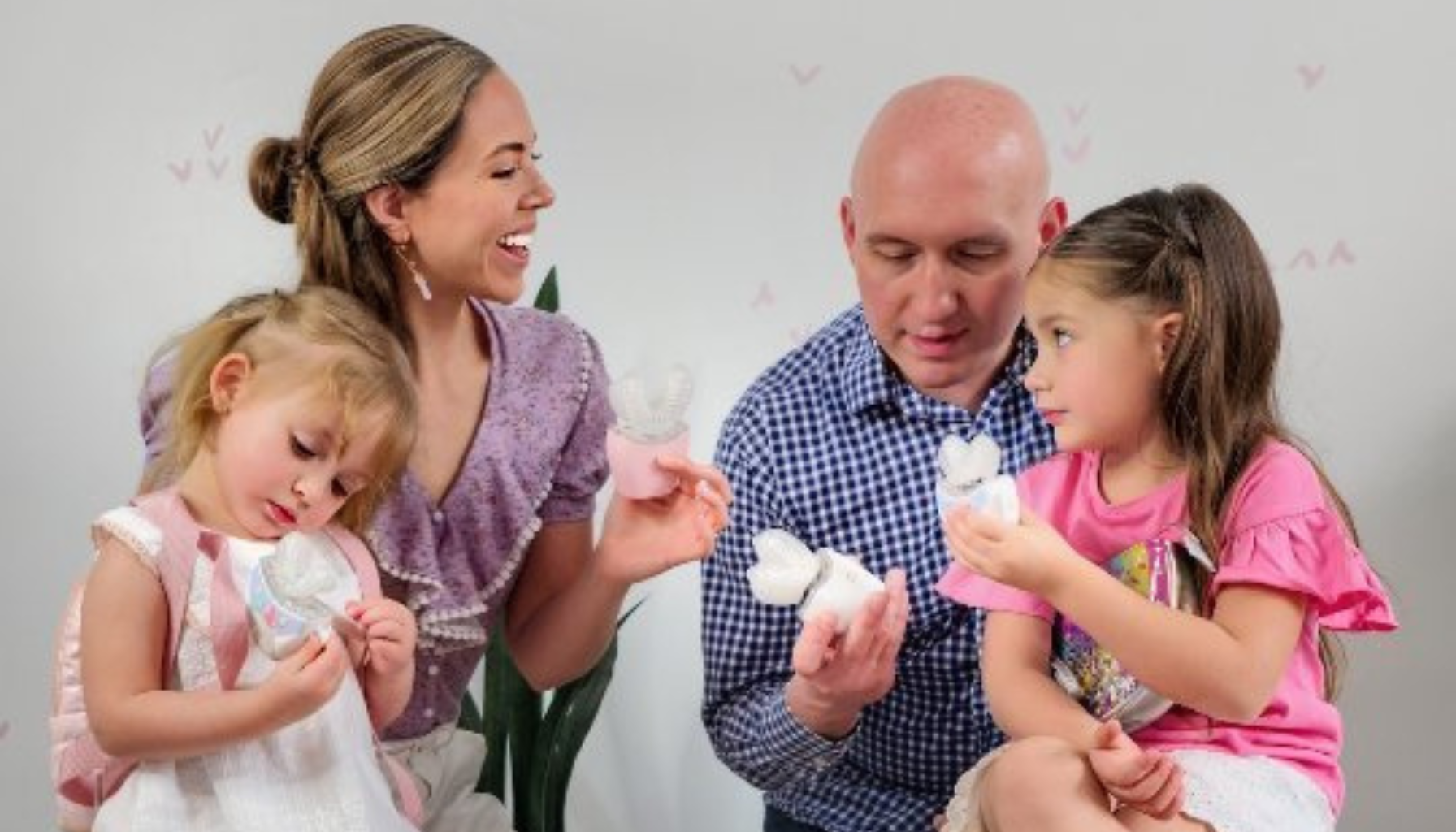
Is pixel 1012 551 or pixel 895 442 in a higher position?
pixel 1012 551

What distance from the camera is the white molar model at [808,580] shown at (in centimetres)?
196

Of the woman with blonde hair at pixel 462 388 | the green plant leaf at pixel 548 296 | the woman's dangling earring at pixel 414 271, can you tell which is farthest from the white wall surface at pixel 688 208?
the woman's dangling earring at pixel 414 271

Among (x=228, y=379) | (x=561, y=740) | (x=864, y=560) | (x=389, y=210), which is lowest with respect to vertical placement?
(x=561, y=740)

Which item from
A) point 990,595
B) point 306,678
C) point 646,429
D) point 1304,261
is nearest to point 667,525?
point 646,429

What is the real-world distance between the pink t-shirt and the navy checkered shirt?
38 centimetres

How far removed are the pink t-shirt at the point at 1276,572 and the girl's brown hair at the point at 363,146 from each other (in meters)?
0.75

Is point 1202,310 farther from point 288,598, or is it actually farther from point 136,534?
point 136,534

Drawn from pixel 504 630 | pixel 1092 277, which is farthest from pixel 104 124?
pixel 1092 277

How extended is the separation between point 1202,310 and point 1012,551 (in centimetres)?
35

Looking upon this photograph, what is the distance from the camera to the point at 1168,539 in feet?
6.46

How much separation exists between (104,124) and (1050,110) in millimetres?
1541

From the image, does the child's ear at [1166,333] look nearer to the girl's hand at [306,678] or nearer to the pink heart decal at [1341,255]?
the girl's hand at [306,678]

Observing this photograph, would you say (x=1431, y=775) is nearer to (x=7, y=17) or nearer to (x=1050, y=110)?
(x=1050, y=110)

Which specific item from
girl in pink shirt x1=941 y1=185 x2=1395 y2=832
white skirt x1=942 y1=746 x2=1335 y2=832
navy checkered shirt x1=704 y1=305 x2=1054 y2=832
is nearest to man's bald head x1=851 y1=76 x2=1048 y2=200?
navy checkered shirt x1=704 y1=305 x2=1054 y2=832
